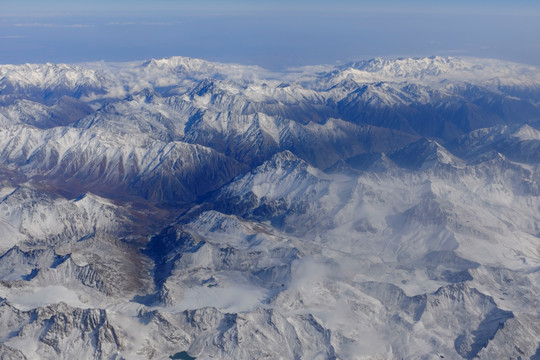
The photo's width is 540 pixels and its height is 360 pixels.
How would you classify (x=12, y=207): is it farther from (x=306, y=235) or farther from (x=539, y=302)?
(x=539, y=302)

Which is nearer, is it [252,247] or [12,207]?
[252,247]

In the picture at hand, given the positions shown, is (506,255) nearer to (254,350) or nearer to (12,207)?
(254,350)

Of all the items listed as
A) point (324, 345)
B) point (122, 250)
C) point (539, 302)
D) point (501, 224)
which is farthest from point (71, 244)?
point (501, 224)

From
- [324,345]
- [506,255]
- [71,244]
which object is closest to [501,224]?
[506,255]

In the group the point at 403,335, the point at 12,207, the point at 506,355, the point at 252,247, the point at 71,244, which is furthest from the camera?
the point at 12,207

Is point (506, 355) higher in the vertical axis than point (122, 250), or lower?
higher

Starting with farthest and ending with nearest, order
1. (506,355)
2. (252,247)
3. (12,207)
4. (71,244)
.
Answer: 1. (12,207)
2. (252,247)
3. (71,244)
4. (506,355)

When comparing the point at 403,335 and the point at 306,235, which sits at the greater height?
the point at 403,335

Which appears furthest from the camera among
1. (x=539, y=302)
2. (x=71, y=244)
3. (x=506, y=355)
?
(x=71, y=244)

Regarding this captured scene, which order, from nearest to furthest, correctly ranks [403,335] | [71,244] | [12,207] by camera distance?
[403,335]
[71,244]
[12,207]
